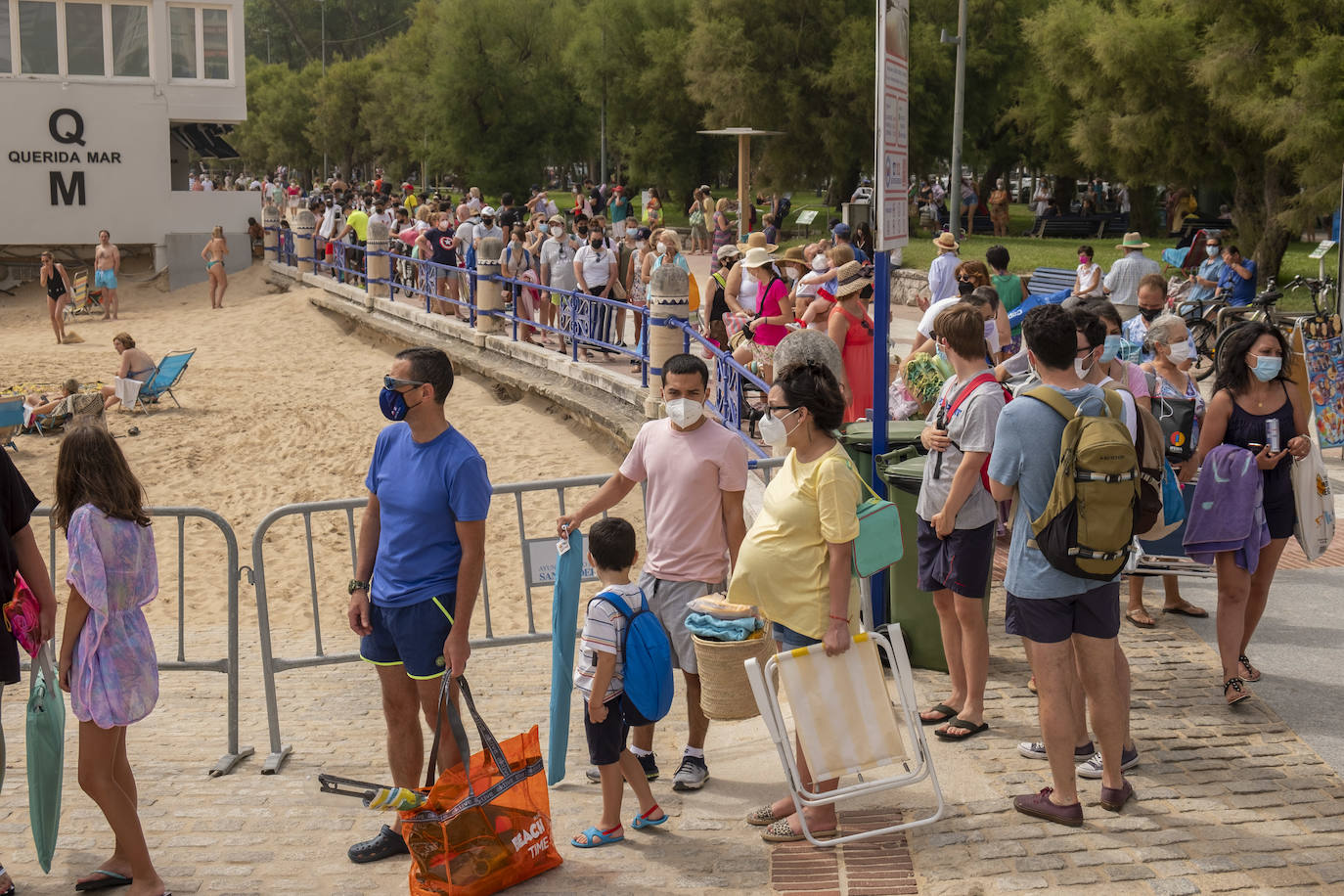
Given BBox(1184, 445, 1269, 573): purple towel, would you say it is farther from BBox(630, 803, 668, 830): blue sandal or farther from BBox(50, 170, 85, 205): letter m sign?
A: BBox(50, 170, 85, 205): letter m sign

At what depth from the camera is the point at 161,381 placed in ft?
64.8

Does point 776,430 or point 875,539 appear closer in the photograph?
point 776,430

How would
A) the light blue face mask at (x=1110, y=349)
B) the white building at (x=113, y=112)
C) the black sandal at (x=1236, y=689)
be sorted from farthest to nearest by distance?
1. the white building at (x=113, y=112)
2. the light blue face mask at (x=1110, y=349)
3. the black sandal at (x=1236, y=689)

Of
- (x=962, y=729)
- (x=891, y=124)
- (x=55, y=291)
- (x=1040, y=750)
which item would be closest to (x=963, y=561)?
(x=962, y=729)

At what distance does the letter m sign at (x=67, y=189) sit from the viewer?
31.1 metres

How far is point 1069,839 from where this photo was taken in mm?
4859

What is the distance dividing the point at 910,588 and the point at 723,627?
1.76 m

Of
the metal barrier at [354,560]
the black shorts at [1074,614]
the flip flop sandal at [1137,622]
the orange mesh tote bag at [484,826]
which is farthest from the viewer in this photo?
the flip flop sandal at [1137,622]

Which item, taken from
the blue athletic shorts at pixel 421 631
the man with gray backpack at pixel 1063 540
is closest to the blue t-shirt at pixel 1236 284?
the man with gray backpack at pixel 1063 540

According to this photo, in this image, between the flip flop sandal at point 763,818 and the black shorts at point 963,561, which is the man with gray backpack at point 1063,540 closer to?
the black shorts at point 963,561

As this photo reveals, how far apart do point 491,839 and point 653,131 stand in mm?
43073

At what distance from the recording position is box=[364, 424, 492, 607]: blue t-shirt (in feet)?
16.3

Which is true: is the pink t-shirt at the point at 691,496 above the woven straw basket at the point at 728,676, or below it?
above

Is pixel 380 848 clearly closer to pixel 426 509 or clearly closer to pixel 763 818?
pixel 426 509
